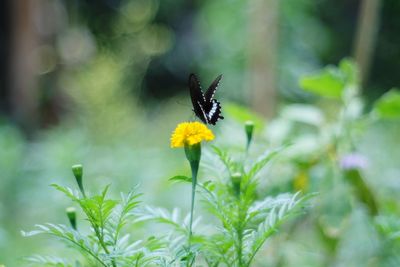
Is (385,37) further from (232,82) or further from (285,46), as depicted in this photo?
(232,82)

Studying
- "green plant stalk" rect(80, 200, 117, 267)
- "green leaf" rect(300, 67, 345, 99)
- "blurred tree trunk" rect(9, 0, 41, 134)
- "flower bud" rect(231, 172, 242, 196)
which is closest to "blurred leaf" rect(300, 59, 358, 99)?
"green leaf" rect(300, 67, 345, 99)

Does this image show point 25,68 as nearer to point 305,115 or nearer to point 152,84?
point 152,84

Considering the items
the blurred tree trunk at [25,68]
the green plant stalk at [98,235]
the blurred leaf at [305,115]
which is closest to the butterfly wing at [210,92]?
the green plant stalk at [98,235]

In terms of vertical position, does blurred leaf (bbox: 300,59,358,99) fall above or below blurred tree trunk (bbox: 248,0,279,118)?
below

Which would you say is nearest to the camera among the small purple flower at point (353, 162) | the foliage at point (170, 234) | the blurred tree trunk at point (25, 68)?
the foliage at point (170, 234)

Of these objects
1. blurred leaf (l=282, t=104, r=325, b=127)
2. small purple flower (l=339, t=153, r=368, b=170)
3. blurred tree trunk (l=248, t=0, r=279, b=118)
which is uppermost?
blurred tree trunk (l=248, t=0, r=279, b=118)

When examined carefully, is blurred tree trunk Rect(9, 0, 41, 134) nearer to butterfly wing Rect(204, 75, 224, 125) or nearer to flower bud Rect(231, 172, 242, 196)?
butterfly wing Rect(204, 75, 224, 125)

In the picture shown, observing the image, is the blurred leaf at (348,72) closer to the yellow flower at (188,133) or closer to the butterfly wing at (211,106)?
the butterfly wing at (211,106)

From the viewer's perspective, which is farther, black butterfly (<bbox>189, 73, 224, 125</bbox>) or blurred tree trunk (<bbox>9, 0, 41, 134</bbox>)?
blurred tree trunk (<bbox>9, 0, 41, 134</bbox>)
